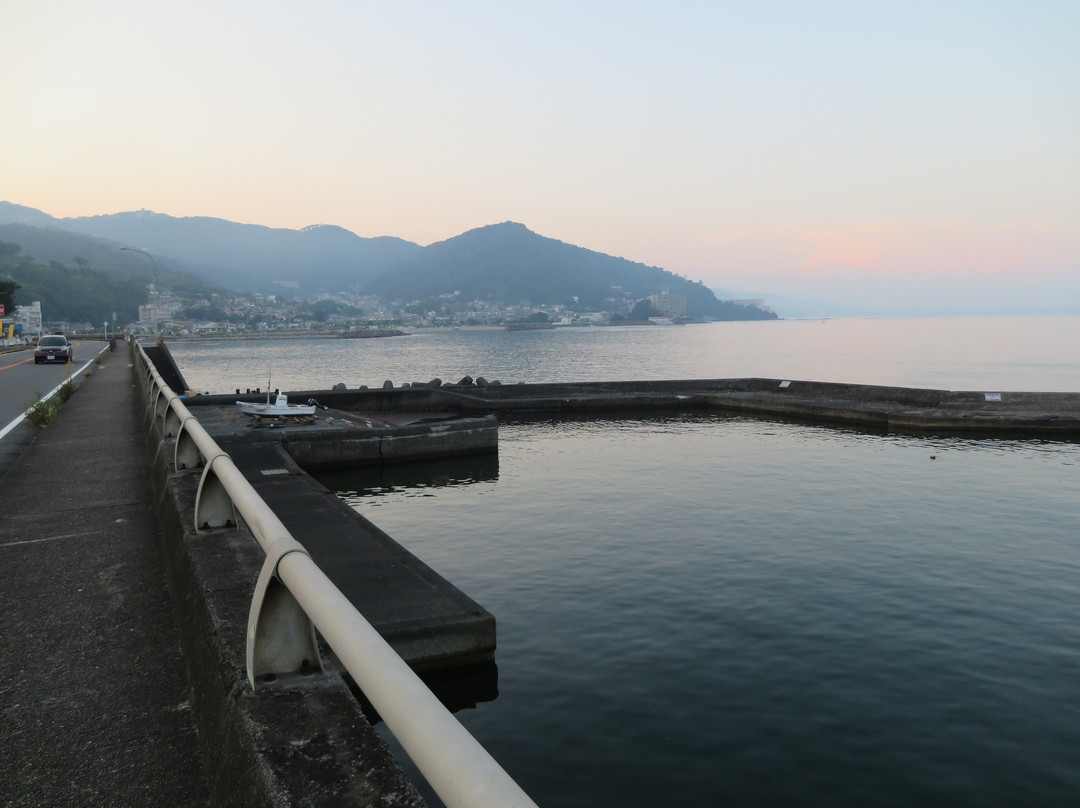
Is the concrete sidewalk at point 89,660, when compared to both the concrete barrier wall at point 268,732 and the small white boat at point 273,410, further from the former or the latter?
the small white boat at point 273,410

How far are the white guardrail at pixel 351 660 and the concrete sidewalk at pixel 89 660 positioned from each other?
744 mm

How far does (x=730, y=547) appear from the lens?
15.4m

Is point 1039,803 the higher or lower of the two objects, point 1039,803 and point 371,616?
the lower

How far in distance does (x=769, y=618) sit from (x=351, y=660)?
10328mm

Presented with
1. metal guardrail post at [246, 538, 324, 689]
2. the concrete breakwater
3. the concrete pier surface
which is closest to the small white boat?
the concrete breakwater

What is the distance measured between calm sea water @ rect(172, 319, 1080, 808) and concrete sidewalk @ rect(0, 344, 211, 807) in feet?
13.0

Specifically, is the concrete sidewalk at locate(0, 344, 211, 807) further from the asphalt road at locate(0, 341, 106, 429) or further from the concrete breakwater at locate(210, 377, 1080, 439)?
the concrete breakwater at locate(210, 377, 1080, 439)

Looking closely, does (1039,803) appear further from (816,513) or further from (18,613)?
(816,513)

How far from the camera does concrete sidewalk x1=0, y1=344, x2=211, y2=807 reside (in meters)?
3.66

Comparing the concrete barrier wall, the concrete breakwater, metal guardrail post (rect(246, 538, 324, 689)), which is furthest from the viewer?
the concrete breakwater

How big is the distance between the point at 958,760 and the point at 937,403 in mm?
31478

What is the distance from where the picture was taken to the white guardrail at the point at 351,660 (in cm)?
178

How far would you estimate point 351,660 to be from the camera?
94.7 inches

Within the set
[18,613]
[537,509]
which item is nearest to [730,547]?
[537,509]
